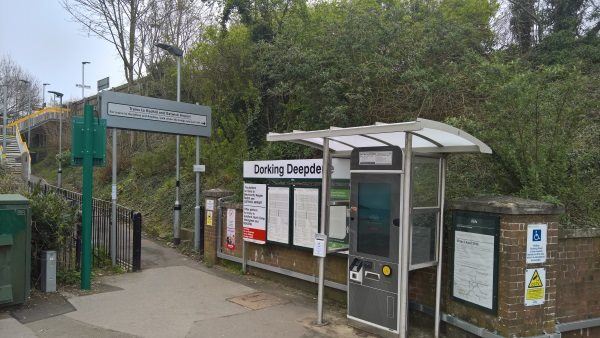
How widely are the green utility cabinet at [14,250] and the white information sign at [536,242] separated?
6.46 metres

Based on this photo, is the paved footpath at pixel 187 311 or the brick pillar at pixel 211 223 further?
the brick pillar at pixel 211 223

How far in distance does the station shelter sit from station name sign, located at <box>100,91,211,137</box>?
506 cm

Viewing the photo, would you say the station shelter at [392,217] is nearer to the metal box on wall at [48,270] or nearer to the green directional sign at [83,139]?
the green directional sign at [83,139]

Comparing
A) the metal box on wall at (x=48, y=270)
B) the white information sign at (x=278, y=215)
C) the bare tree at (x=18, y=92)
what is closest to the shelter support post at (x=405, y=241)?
the white information sign at (x=278, y=215)

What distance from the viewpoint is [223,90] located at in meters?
13.8

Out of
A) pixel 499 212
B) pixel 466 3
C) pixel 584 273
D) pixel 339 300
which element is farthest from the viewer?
pixel 466 3

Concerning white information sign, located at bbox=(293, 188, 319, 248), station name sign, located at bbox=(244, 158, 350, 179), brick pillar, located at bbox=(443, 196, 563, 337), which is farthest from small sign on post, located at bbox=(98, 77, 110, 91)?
brick pillar, located at bbox=(443, 196, 563, 337)

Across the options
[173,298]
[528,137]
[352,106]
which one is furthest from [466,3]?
[173,298]

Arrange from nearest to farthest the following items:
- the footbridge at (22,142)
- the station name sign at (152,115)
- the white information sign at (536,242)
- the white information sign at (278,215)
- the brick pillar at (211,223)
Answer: the white information sign at (536,242) → the white information sign at (278,215) → the station name sign at (152,115) → the brick pillar at (211,223) → the footbridge at (22,142)

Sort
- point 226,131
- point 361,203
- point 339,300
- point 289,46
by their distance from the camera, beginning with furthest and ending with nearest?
point 226,131, point 289,46, point 339,300, point 361,203

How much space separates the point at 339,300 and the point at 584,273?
10.8ft

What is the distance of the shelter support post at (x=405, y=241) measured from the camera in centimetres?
505

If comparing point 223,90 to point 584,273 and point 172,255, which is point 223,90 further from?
point 584,273

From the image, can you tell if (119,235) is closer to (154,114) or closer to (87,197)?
(87,197)
